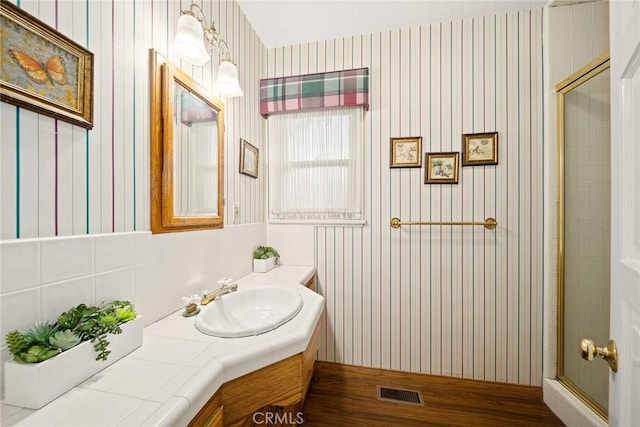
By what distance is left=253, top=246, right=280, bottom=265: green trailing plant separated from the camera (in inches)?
74.3

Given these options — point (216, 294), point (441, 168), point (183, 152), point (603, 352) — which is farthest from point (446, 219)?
point (183, 152)

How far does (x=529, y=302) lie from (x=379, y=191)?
4.26ft

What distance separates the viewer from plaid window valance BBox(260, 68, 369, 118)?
1.93 metres

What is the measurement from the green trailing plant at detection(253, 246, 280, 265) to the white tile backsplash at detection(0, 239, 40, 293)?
4.19 feet

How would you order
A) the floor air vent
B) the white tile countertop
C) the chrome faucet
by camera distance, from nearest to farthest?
1. the white tile countertop
2. the chrome faucet
3. the floor air vent

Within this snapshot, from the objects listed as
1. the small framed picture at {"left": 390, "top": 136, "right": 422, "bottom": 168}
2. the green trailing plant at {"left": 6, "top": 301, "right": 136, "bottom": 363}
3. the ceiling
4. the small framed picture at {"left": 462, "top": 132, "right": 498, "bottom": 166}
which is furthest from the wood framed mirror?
the small framed picture at {"left": 462, "top": 132, "right": 498, "bottom": 166}

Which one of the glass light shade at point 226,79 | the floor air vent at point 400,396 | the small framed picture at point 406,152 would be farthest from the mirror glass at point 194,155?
the floor air vent at point 400,396

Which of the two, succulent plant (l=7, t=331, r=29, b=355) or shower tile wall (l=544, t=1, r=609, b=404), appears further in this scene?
shower tile wall (l=544, t=1, r=609, b=404)

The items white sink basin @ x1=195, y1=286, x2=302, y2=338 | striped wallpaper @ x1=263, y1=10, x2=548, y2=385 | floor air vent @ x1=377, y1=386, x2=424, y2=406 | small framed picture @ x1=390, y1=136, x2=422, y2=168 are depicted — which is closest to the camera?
white sink basin @ x1=195, y1=286, x2=302, y2=338

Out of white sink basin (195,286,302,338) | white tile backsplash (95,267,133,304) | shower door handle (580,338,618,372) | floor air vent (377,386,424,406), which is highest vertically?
white tile backsplash (95,267,133,304)

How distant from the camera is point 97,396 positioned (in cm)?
58

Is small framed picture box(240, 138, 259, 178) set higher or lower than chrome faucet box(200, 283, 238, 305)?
higher

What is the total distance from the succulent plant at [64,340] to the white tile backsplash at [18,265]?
150mm

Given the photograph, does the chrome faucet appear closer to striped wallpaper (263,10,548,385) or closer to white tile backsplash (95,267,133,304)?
white tile backsplash (95,267,133,304)
